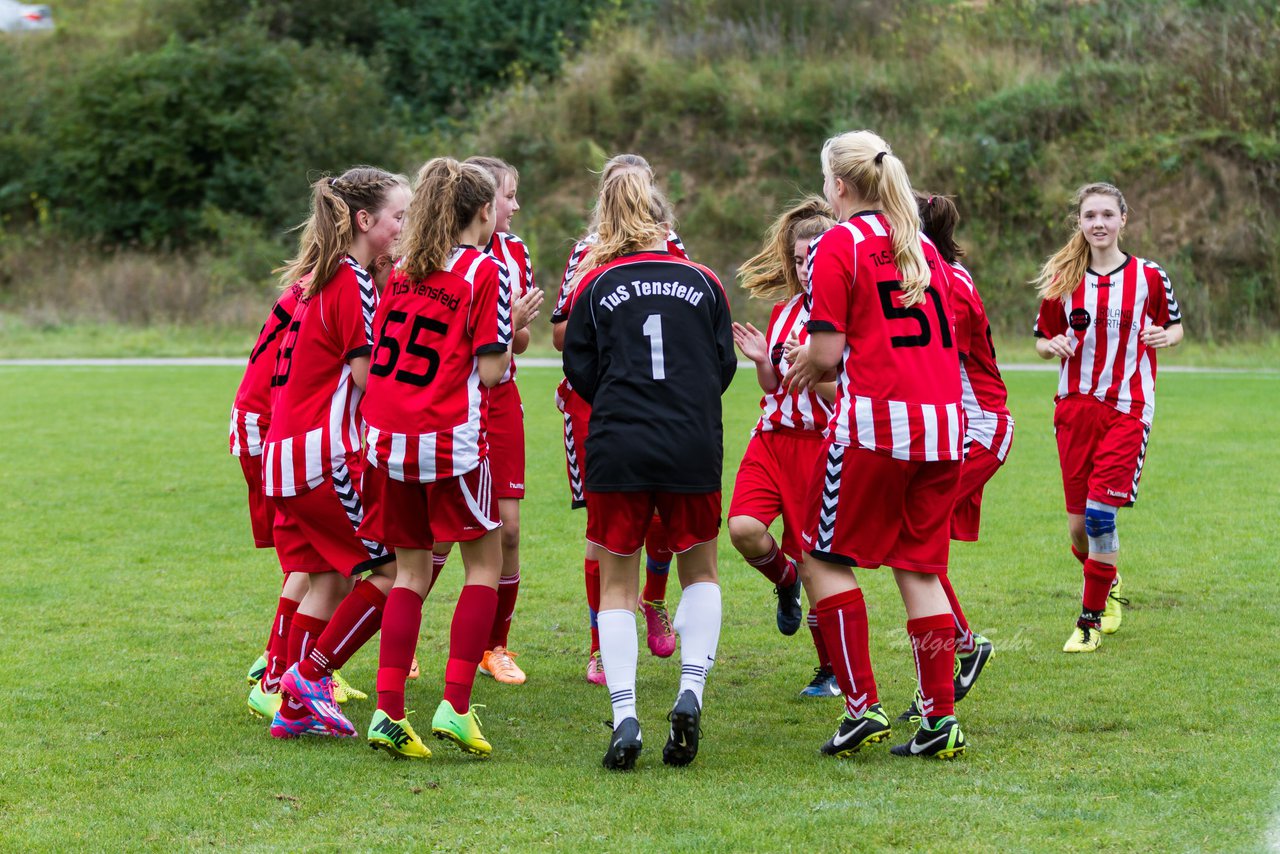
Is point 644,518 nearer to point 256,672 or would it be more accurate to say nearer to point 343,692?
point 343,692

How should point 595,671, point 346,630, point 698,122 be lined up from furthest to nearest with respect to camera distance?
1. point 698,122
2. point 595,671
3. point 346,630

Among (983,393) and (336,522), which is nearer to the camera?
(336,522)

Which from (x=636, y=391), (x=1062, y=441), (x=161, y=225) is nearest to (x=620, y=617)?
(x=636, y=391)

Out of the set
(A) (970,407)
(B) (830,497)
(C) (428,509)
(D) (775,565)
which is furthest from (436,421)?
(A) (970,407)

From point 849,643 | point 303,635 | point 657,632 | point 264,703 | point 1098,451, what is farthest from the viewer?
point 1098,451

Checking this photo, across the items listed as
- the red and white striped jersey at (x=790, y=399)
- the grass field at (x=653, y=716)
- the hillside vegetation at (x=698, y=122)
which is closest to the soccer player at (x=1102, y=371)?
the grass field at (x=653, y=716)

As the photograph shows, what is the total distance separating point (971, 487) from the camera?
18.4 feet

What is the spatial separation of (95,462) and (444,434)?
8.53 m

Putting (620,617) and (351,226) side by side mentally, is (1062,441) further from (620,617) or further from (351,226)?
(351,226)

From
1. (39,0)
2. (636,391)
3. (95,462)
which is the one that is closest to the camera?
(636,391)

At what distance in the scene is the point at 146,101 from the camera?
100 feet

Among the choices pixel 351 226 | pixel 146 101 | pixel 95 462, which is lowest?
pixel 95 462

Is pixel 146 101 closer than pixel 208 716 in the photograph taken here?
No

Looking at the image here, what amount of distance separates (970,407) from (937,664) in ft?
4.52
